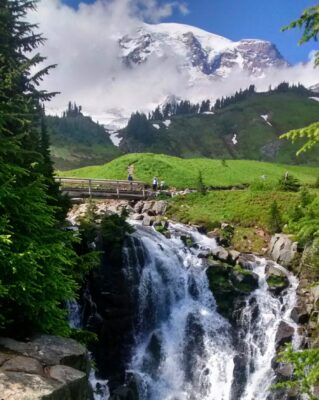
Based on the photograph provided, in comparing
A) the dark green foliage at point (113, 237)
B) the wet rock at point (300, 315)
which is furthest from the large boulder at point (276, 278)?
the dark green foliage at point (113, 237)

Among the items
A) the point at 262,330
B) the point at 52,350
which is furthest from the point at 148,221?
the point at 52,350

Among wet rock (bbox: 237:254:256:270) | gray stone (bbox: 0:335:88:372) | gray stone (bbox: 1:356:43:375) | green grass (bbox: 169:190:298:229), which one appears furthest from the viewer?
green grass (bbox: 169:190:298:229)

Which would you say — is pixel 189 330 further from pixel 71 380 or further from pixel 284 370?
pixel 71 380

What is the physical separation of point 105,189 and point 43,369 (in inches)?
1488

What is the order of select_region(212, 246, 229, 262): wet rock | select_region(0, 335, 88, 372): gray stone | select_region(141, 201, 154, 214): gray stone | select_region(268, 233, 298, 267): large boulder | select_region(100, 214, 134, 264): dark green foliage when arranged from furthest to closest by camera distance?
select_region(141, 201, 154, 214): gray stone
select_region(268, 233, 298, 267): large boulder
select_region(212, 246, 229, 262): wet rock
select_region(100, 214, 134, 264): dark green foliage
select_region(0, 335, 88, 372): gray stone

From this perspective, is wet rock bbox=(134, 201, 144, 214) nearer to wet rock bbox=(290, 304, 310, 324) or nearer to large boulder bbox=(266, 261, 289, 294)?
large boulder bbox=(266, 261, 289, 294)

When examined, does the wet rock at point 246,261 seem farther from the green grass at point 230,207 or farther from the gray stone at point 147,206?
the gray stone at point 147,206

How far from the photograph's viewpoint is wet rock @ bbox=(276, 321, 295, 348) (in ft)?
97.2

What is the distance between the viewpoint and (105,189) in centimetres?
4750

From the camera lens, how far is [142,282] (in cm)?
3166

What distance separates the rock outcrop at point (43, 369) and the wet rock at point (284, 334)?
20.6m

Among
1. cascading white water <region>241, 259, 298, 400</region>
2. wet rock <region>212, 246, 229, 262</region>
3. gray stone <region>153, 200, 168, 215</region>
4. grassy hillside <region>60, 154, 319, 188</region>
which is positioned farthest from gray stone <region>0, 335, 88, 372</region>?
grassy hillside <region>60, 154, 319, 188</region>

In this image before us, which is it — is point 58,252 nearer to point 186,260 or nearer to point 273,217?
point 186,260

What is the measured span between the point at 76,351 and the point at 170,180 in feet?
150
